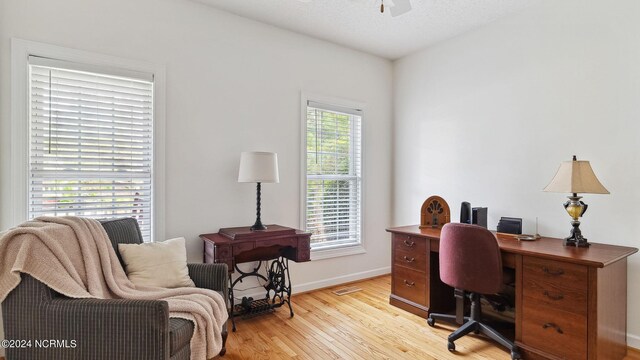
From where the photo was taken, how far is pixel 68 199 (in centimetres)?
257

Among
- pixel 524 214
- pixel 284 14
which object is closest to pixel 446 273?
pixel 524 214

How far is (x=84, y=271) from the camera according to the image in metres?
1.86

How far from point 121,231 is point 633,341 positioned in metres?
3.68

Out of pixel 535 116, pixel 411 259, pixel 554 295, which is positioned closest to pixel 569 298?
pixel 554 295

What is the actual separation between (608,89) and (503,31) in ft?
3.54

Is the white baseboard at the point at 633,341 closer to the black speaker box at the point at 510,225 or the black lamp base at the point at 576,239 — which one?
the black lamp base at the point at 576,239

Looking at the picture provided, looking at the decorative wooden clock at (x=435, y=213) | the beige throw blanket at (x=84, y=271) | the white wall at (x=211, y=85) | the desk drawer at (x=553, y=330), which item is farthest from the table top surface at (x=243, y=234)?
the desk drawer at (x=553, y=330)

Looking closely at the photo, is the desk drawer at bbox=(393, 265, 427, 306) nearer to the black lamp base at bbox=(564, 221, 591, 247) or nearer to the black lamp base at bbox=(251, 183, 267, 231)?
the black lamp base at bbox=(564, 221, 591, 247)

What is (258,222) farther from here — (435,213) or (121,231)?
(435,213)

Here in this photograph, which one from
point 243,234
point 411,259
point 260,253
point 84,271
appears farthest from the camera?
point 411,259

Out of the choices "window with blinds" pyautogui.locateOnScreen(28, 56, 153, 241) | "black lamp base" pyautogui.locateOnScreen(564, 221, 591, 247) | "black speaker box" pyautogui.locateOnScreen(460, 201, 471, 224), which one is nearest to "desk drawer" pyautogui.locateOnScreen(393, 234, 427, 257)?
"black speaker box" pyautogui.locateOnScreen(460, 201, 471, 224)

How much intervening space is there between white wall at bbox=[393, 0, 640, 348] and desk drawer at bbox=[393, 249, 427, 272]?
872 mm

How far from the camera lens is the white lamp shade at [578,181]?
94.0 inches

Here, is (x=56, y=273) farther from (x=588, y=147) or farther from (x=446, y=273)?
(x=588, y=147)
